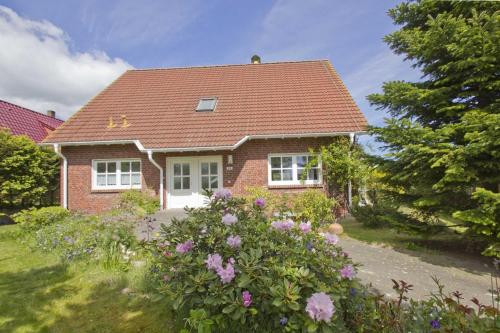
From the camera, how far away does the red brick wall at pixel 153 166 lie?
1088 cm

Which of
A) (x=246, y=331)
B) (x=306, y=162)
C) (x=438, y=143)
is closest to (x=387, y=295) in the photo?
(x=246, y=331)

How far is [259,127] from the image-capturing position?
11.0 metres

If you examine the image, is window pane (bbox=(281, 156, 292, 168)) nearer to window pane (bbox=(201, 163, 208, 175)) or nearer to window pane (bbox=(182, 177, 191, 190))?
window pane (bbox=(201, 163, 208, 175))

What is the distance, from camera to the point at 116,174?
1148cm

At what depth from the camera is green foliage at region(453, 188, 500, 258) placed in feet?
14.6

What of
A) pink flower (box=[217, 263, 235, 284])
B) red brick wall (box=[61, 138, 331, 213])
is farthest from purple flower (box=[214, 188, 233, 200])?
red brick wall (box=[61, 138, 331, 213])

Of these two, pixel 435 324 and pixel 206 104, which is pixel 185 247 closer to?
pixel 435 324

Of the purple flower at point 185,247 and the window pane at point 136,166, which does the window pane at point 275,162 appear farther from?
the purple flower at point 185,247

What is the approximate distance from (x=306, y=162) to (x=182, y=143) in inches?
197

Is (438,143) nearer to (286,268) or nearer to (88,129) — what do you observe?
(286,268)

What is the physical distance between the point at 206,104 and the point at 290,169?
17.2ft

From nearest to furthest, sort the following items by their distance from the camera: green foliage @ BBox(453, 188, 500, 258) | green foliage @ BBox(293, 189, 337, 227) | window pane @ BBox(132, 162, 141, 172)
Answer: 1. green foliage @ BBox(453, 188, 500, 258)
2. green foliage @ BBox(293, 189, 337, 227)
3. window pane @ BBox(132, 162, 141, 172)

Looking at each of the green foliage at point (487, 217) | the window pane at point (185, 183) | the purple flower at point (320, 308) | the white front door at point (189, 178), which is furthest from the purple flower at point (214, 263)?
the window pane at point (185, 183)

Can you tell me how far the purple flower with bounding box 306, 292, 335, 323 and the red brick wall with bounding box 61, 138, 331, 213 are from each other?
9167mm
